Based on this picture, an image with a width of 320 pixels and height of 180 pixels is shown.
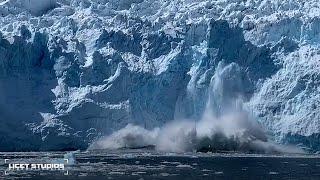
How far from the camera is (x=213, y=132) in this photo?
71875mm

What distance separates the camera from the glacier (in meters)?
68.9

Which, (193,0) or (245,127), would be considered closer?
(245,127)

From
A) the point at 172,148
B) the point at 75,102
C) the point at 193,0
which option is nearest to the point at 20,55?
the point at 75,102

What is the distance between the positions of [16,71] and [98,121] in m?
9.65

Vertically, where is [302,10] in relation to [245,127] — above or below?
above

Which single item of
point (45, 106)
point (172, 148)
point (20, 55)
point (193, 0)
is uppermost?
point (193, 0)

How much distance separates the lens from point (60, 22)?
254 feet

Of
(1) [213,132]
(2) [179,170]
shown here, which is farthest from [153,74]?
(2) [179,170]

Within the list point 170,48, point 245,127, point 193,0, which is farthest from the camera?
point 193,0

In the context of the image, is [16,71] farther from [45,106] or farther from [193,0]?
[193,0]

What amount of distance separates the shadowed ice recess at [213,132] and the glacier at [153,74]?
0.24 m

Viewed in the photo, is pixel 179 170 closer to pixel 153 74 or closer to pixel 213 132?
pixel 213 132

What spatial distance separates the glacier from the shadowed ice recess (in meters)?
0.24

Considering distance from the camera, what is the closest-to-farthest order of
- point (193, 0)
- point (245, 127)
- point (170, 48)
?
point (245, 127), point (170, 48), point (193, 0)
